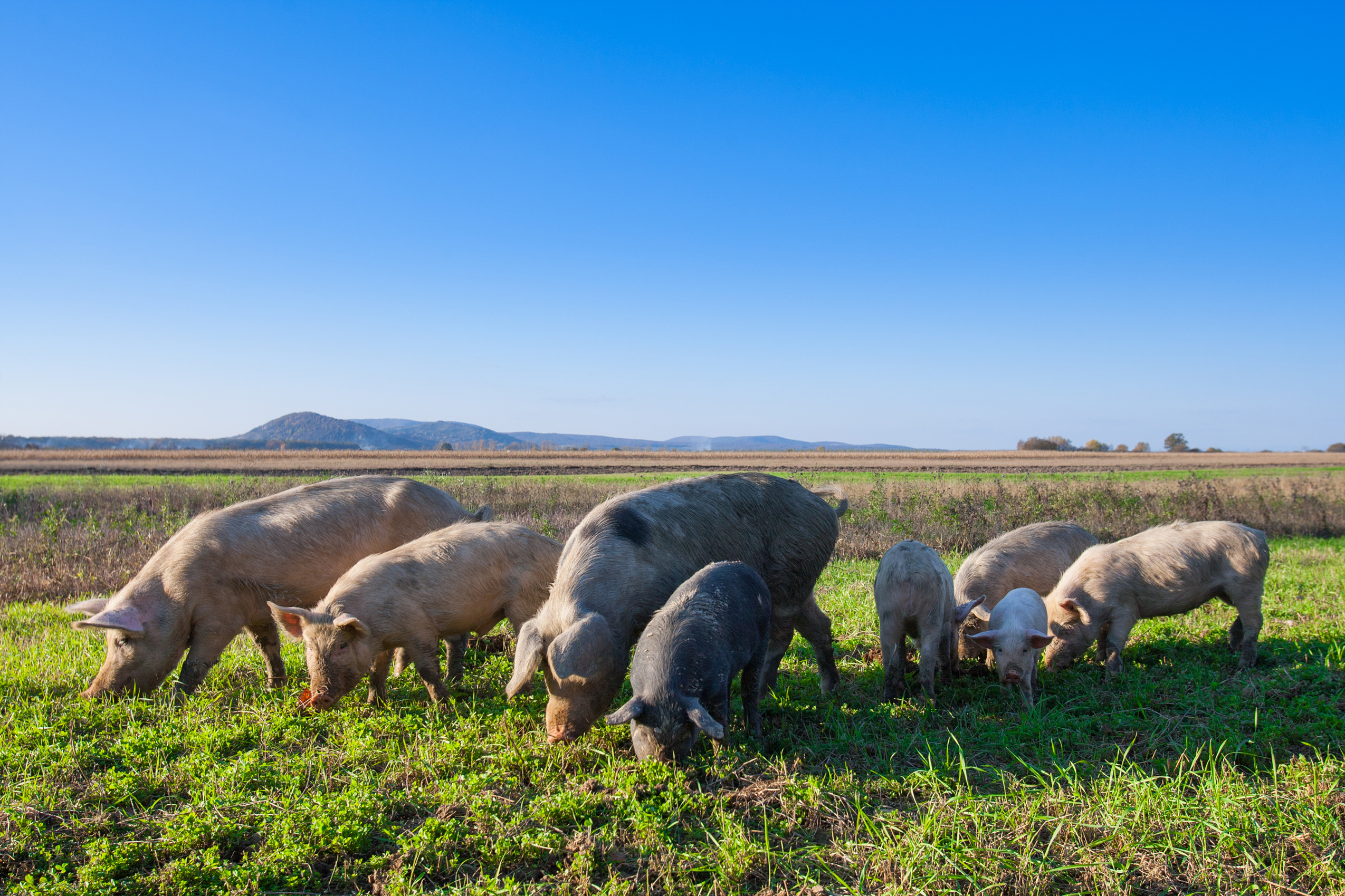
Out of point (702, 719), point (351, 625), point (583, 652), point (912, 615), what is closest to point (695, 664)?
point (702, 719)

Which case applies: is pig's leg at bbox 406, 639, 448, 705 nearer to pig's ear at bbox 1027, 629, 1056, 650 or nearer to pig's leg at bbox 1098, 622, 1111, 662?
pig's ear at bbox 1027, 629, 1056, 650

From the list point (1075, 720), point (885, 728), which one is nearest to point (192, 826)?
point (885, 728)

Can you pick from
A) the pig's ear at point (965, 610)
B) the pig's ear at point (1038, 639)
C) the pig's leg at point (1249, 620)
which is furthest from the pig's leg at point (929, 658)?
the pig's leg at point (1249, 620)

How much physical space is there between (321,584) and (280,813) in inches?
138

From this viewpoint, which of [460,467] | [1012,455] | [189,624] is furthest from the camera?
[1012,455]

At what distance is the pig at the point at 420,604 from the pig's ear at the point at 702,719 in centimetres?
262

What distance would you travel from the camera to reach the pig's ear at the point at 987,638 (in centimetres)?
604

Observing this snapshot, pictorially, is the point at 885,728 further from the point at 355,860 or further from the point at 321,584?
the point at 321,584

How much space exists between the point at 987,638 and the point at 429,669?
16.1 ft

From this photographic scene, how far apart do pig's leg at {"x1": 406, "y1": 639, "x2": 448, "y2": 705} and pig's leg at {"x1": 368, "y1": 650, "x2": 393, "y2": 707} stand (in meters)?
0.34

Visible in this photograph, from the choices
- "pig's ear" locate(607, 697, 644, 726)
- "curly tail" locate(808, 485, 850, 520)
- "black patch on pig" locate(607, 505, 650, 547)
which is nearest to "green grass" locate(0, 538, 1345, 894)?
"pig's ear" locate(607, 697, 644, 726)

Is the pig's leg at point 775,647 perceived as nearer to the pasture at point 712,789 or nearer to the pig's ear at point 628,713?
the pasture at point 712,789

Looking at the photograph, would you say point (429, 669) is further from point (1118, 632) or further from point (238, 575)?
point (1118, 632)

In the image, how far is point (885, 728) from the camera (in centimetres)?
536
